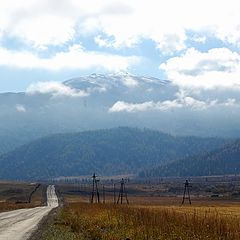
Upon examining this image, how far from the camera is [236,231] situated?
27.6 metres

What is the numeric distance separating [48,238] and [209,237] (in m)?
14.1

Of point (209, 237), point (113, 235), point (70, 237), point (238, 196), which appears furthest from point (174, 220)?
point (238, 196)

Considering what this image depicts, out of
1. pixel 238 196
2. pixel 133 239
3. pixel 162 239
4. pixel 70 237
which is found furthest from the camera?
pixel 238 196

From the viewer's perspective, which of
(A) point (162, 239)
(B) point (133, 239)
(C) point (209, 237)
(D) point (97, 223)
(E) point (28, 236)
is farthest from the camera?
(D) point (97, 223)

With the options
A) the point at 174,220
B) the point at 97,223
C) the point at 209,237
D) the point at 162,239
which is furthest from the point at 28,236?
the point at 209,237

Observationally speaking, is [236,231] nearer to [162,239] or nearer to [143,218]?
[162,239]

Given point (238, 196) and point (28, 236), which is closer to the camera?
point (28, 236)

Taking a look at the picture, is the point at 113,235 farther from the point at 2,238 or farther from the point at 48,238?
the point at 2,238

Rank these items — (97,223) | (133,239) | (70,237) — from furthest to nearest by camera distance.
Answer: (97,223)
(70,237)
(133,239)

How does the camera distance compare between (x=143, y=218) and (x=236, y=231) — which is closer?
(x=236, y=231)

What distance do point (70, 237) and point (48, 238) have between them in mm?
1528

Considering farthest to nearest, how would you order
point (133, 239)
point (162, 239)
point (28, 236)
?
point (28, 236) → point (133, 239) → point (162, 239)

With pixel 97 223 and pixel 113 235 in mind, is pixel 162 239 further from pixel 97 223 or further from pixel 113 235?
pixel 97 223

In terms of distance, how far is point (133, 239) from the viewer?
3083 cm
